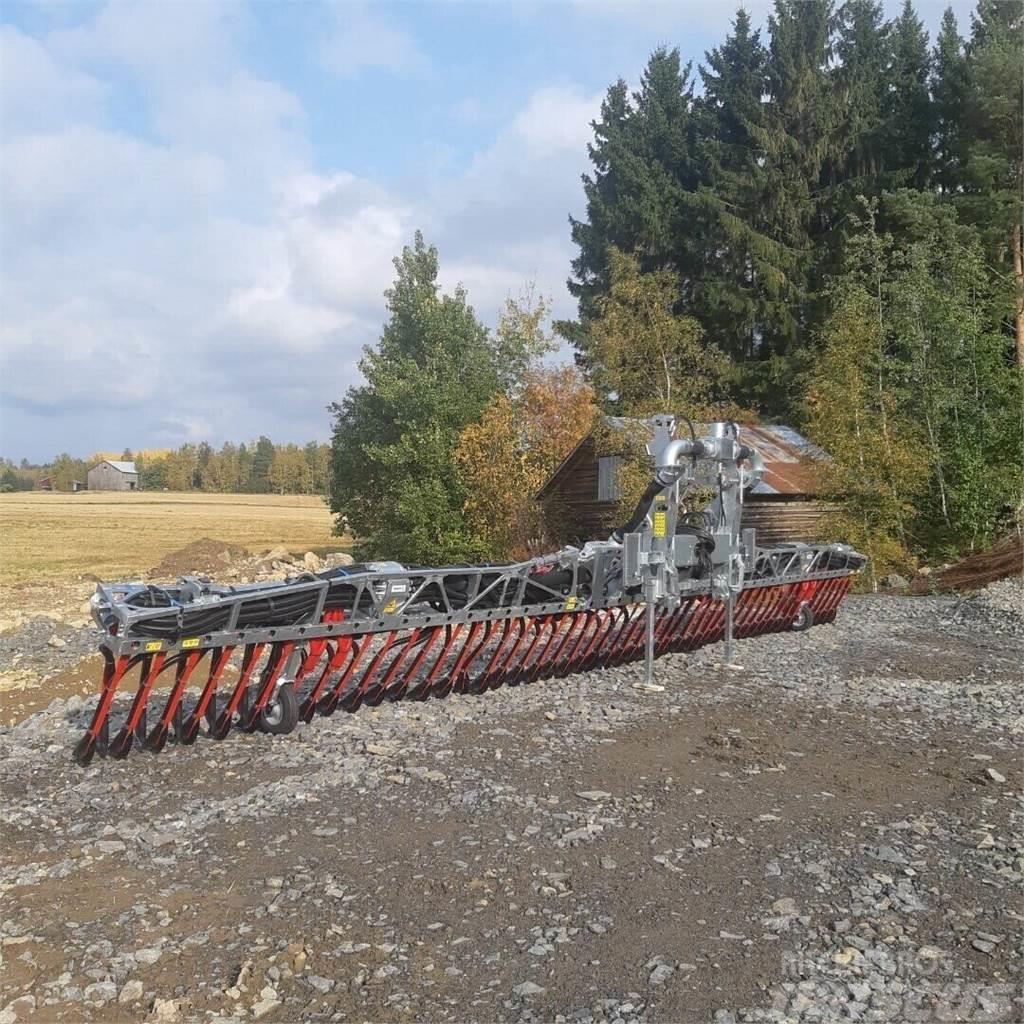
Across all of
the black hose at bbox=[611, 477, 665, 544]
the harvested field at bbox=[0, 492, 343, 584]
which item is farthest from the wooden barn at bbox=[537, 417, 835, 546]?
the harvested field at bbox=[0, 492, 343, 584]

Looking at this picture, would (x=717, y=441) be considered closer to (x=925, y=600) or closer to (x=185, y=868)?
(x=185, y=868)

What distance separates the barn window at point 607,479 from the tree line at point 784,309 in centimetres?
154

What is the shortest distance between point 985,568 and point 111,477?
110 metres

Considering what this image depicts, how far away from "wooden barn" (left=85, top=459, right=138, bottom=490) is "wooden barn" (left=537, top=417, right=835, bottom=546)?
3751 inches

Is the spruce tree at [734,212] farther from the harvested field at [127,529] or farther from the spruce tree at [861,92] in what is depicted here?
the harvested field at [127,529]

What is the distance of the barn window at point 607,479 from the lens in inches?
1079

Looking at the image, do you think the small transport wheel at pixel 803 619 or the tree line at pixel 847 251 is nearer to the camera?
the small transport wheel at pixel 803 619

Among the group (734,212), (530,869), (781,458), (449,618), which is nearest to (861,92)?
(734,212)

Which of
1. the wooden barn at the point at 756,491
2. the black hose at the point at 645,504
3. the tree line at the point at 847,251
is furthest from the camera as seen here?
the wooden barn at the point at 756,491

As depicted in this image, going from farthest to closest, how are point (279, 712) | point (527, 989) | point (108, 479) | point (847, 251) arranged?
point (108, 479) → point (847, 251) → point (279, 712) → point (527, 989)

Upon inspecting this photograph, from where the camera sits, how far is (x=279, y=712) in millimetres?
8039

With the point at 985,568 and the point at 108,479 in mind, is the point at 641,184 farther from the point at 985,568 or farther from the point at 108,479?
the point at 108,479

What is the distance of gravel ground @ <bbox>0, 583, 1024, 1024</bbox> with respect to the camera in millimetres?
4023

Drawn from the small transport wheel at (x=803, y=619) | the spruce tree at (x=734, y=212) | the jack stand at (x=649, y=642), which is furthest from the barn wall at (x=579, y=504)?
the jack stand at (x=649, y=642)
